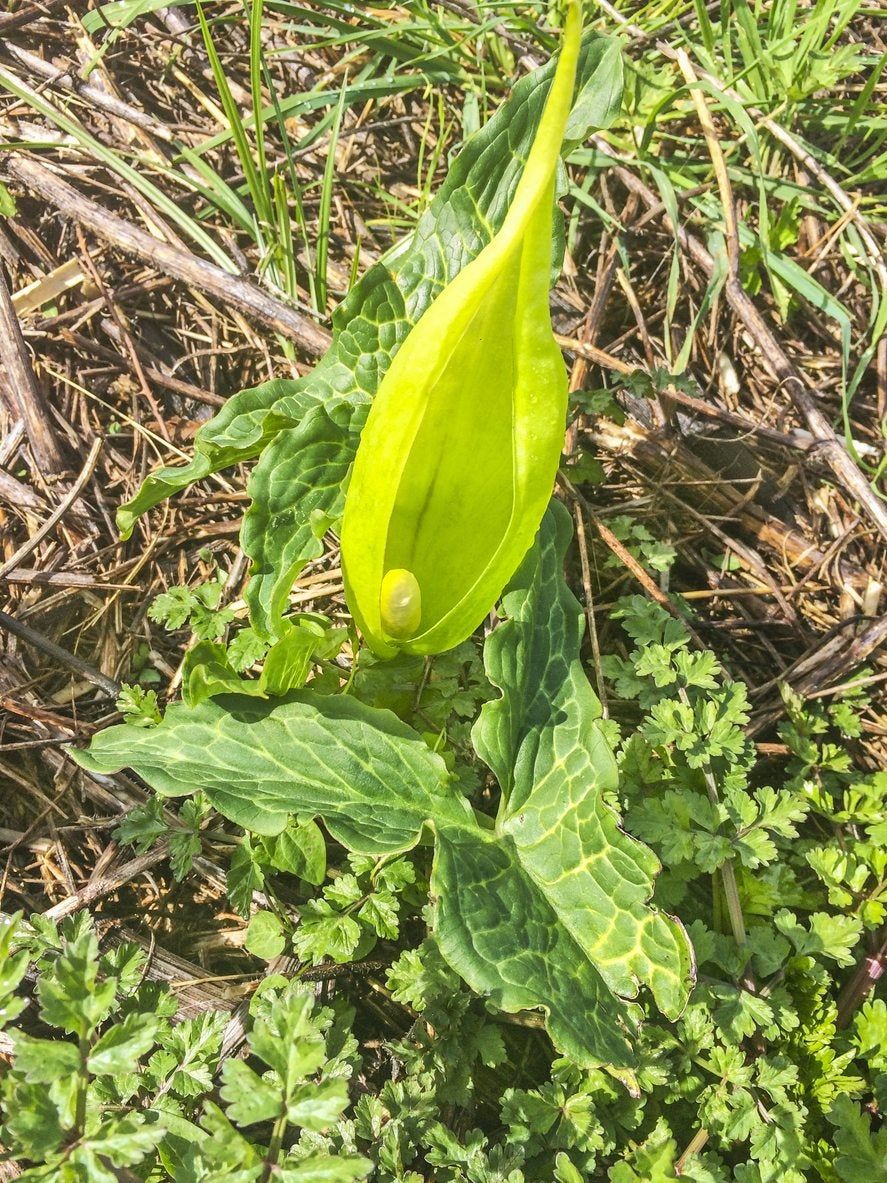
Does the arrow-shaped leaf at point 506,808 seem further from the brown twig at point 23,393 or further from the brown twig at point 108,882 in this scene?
the brown twig at point 23,393

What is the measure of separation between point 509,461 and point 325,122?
5.75 feet

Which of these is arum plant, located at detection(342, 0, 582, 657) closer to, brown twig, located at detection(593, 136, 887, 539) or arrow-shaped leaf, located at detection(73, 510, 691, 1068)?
arrow-shaped leaf, located at detection(73, 510, 691, 1068)

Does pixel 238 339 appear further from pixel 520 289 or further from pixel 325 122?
pixel 520 289

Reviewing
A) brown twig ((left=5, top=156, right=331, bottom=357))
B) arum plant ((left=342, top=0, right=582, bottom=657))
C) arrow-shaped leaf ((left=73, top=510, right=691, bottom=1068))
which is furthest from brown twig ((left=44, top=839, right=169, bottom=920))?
brown twig ((left=5, top=156, right=331, bottom=357))

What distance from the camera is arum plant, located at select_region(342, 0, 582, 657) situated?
1496mm

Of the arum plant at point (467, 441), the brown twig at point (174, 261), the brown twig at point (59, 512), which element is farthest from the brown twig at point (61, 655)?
the brown twig at point (174, 261)

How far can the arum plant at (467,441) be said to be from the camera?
4.91 ft

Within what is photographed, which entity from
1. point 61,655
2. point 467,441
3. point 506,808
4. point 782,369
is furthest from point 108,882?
point 782,369

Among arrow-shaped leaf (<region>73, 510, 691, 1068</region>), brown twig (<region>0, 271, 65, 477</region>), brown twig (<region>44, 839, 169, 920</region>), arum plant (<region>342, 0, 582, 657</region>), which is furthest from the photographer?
brown twig (<region>0, 271, 65, 477</region>)

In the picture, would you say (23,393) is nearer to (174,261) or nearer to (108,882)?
(174,261)

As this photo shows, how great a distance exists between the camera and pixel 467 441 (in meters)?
1.70

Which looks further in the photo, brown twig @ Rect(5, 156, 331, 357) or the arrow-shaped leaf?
brown twig @ Rect(5, 156, 331, 357)

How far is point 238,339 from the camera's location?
289cm

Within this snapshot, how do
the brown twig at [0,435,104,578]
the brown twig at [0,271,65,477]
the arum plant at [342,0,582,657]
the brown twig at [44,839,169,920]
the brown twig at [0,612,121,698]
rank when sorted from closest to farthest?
the arum plant at [342,0,582,657]
the brown twig at [44,839,169,920]
the brown twig at [0,612,121,698]
the brown twig at [0,435,104,578]
the brown twig at [0,271,65,477]
